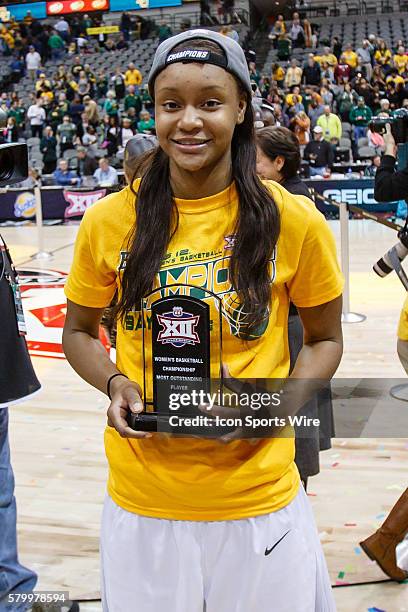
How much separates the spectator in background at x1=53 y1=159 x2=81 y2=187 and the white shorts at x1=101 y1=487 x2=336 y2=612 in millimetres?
12461

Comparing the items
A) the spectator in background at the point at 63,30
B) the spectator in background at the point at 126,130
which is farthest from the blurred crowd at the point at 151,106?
the spectator in background at the point at 63,30

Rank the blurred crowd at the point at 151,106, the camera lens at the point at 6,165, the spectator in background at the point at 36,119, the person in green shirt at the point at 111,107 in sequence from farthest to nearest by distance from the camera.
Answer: the spectator in background at the point at 36,119, the person in green shirt at the point at 111,107, the blurred crowd at the point at 151,106, the camera lens at the point at 6,165

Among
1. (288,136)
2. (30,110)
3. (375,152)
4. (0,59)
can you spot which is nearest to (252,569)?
(288,136)

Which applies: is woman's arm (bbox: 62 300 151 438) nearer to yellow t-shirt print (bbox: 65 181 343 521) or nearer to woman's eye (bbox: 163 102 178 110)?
yellow t-shirt print (bbox: 65 181 343 521)

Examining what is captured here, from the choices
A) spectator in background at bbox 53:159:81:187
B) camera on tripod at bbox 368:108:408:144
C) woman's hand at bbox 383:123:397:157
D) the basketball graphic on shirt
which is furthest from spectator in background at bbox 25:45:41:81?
the basketball graphic on shirt

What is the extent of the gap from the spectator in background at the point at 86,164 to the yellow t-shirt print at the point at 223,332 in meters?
12.6

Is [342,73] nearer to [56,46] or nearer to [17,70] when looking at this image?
[56,46]

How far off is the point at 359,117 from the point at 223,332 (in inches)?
564

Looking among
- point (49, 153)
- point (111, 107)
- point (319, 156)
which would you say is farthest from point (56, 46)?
point (319, 156)

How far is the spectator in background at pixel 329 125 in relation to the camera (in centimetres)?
1411

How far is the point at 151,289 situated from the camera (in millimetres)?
1303

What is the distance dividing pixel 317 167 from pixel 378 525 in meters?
10.3

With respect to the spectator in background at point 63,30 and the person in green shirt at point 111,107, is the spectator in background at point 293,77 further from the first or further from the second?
the spectator in background at point 63,30

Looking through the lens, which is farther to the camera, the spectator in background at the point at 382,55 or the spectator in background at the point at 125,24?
the spectator in background at the point at 125,24
